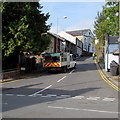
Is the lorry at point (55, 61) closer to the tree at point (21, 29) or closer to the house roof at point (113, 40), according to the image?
the tree at point (21, 29)

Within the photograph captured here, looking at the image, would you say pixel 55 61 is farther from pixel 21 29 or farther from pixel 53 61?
pixel 21 29

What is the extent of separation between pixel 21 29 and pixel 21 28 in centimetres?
10

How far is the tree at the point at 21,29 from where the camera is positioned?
1942 centimetres

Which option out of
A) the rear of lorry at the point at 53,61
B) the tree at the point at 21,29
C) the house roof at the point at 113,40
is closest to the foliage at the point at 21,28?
the tree at the point at 21,29

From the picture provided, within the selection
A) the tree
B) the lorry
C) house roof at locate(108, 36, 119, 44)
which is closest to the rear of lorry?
the lorry

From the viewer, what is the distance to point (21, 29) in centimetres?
1941

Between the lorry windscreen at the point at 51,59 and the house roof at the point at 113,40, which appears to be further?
the house roof at the point at 113,40

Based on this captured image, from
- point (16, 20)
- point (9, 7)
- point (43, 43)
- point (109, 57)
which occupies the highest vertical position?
point (9, 7)

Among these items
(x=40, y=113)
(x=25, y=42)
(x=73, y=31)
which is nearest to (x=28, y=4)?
(x=25, y=42)

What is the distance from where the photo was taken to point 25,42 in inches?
784

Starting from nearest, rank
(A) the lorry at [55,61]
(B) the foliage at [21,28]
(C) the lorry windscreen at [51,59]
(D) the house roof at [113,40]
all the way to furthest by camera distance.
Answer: (B) the foliage at [21,28] < (A) the lorry at [55,61] < (C) the lorry windscreen at [51,59] < (D) the house roof at [113,40]

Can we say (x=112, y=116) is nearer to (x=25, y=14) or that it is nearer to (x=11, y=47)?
(x=11, y=47)

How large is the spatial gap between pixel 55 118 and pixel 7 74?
14218 millimetres

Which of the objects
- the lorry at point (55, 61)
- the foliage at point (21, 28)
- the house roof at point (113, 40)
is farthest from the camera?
the house roof at point (113, 40)
